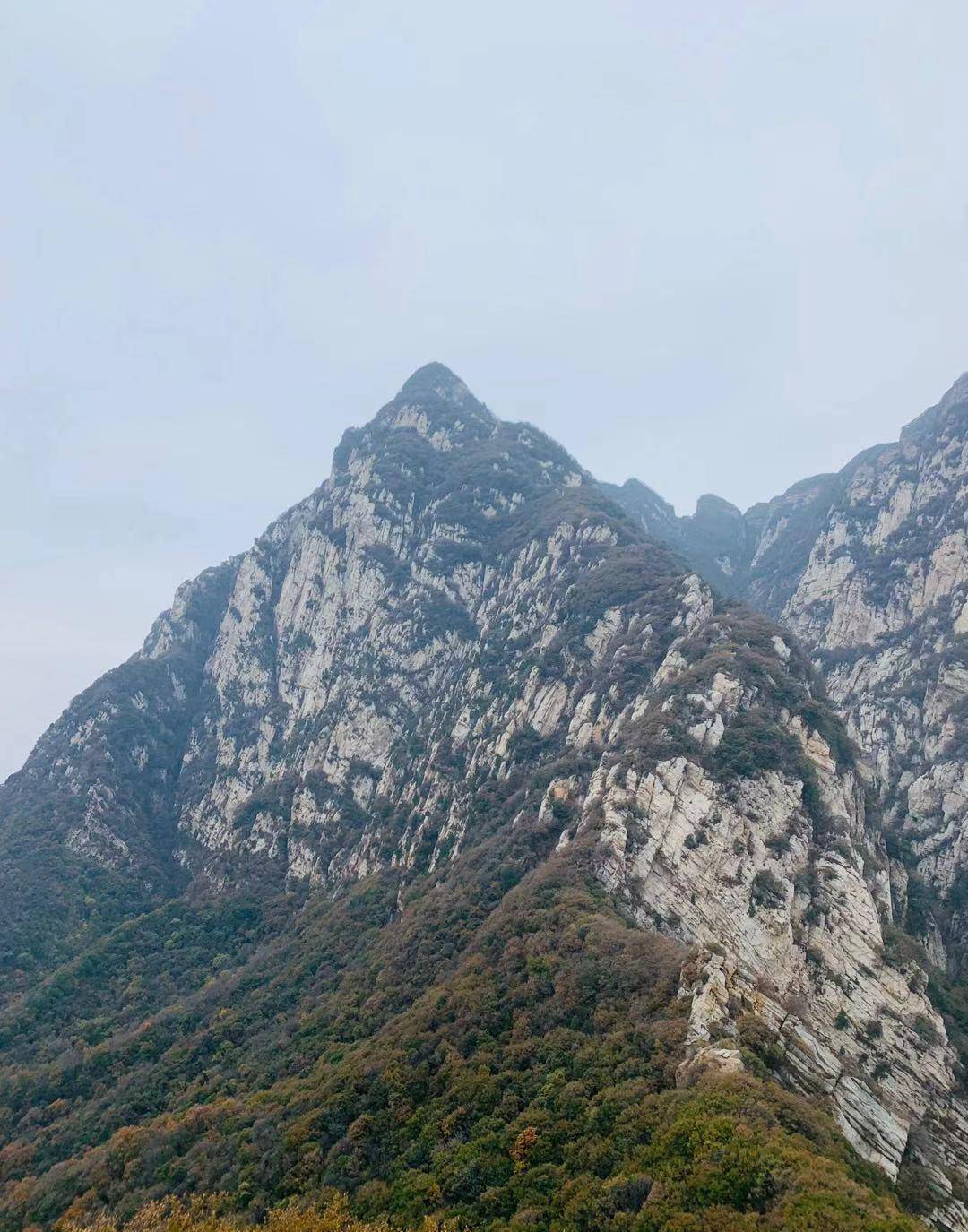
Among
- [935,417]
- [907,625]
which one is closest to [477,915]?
[907,625]

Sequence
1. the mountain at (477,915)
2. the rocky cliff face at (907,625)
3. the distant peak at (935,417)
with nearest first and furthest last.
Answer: the mountain at (477,915)
the rocky cliff face at (907,625)
the distant peak at (935,417)

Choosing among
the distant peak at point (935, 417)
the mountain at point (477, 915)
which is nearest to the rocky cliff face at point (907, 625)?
the distant peak at point (935, 417)

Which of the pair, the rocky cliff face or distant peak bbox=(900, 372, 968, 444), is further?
distant peak bbox=(900, 372, 968, 444)

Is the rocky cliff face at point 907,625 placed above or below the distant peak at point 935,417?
below

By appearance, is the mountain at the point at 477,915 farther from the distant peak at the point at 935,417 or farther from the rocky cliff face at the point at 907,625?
the distant peak at the point at 935,417

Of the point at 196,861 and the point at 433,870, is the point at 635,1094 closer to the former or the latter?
the point at 433,870

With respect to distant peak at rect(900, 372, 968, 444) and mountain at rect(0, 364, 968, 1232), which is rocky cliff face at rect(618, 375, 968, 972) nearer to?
distant peak at rect(900, 372, 968, 444)

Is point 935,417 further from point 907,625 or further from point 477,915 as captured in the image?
point 477,915

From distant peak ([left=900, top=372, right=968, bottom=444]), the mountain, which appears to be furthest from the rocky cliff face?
the mountain
